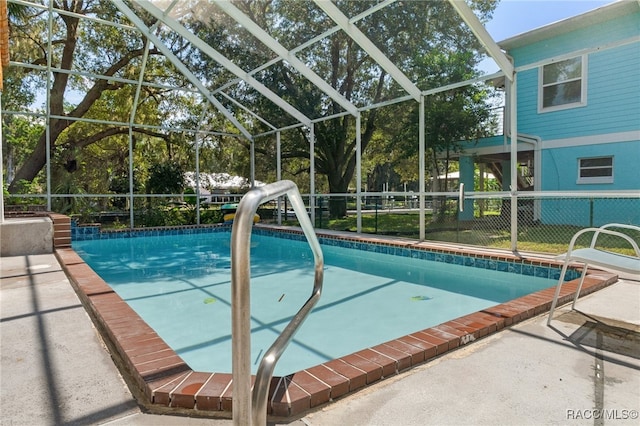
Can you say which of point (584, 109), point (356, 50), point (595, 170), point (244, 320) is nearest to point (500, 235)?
point (595, 170)

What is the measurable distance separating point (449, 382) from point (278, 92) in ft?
28.3

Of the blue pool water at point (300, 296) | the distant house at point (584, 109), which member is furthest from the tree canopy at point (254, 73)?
the blue pool water at point (300, 296)

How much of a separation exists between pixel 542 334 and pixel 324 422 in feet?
5.58

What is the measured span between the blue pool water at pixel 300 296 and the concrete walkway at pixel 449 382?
0.85m

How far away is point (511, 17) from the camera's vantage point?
9633mm

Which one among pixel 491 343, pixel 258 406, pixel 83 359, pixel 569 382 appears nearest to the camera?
pixel 258 406

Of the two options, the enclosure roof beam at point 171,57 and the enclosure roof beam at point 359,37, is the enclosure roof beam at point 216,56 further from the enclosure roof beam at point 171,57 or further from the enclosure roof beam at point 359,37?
the enclosure roof beam at point 359,37

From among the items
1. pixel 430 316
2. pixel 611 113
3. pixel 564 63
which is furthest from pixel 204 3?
pixel 611 113

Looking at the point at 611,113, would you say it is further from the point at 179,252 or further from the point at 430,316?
the point at 179,252

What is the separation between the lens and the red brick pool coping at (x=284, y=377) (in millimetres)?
1680

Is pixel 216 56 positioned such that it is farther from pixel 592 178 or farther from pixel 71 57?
pixel 592 178

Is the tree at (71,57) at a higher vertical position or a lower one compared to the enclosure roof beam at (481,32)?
higher

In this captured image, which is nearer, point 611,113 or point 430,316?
point 430,316

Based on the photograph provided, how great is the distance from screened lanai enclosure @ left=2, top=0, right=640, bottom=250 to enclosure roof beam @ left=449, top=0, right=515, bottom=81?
16mm
